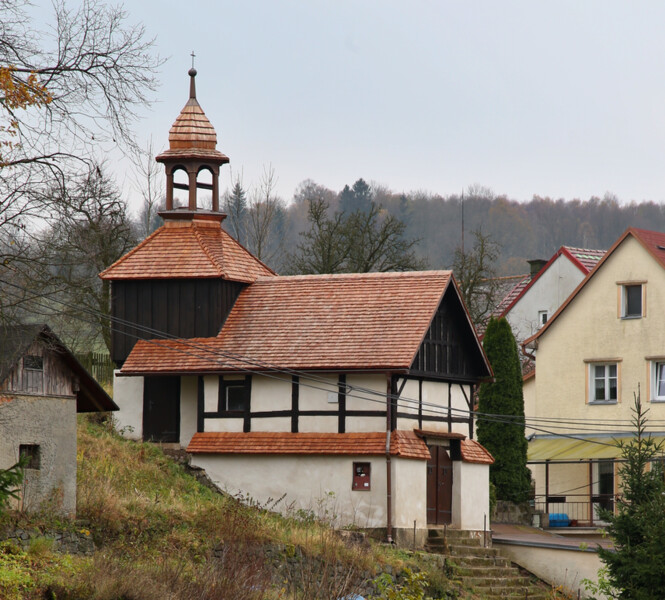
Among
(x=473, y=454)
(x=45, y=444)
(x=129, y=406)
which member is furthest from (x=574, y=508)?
(x=45, y=444)

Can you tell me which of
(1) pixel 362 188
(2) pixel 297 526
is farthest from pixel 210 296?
(1) pixel 362 188

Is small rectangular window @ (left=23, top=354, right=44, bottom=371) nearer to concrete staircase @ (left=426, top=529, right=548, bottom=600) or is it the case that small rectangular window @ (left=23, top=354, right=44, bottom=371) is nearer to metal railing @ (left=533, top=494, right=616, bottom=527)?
concrete staircase @ (left=426, top=529, right=548, bottom=600)

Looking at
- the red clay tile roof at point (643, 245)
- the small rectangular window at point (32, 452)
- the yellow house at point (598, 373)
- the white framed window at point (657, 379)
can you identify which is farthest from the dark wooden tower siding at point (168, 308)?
the white framed window at point (657, 379)

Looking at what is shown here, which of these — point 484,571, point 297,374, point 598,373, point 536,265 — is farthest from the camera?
point 536,265

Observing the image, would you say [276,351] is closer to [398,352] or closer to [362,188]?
[398,352]

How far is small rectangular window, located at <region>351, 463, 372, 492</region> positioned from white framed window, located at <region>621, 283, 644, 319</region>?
13007 mm

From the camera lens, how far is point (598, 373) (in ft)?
131

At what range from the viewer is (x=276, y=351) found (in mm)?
31406

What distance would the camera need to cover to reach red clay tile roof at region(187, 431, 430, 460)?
A: 2978 cm

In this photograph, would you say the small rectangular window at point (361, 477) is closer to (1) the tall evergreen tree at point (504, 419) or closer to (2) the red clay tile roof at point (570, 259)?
(1) the tall evergreen tree at point (504, 419)

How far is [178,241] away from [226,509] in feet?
33.2

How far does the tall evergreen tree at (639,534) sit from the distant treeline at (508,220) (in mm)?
71347

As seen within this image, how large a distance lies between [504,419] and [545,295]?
1818 centimetres

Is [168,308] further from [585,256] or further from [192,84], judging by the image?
[585,256]
